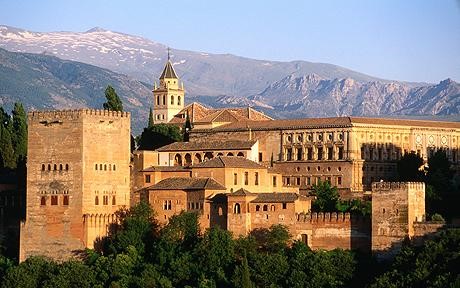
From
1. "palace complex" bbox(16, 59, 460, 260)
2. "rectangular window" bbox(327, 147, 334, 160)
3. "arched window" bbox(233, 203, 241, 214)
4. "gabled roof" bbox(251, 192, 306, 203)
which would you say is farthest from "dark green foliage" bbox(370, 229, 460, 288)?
"rectangular window" bbox(327, 147, 334, 160)

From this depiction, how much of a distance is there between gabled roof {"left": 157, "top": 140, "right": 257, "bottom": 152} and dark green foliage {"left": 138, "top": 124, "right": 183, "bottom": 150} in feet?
Answer: 14.3

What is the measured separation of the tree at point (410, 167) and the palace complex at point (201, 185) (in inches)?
67.1

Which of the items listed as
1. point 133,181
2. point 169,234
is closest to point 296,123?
point 133,181

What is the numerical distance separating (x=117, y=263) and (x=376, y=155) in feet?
68.4

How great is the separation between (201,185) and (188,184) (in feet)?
2.63

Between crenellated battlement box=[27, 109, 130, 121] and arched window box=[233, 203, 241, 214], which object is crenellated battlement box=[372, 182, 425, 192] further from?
crenellated battlement box=[27, 109, 130, 121]

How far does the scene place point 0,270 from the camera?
6469 cm

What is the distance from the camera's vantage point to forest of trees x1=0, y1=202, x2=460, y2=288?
54719 millimetres

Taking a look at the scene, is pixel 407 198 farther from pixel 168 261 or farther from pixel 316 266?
pixel 168 261

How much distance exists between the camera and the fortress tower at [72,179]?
208 ft

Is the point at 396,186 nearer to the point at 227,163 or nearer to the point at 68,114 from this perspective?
the point at 227,163

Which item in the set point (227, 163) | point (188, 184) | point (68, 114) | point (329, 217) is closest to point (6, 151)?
point (68, 114)

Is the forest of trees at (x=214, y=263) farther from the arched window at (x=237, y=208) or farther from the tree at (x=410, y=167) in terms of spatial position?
the tree at (x=410, y=167)

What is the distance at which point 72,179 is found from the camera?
209 ft
